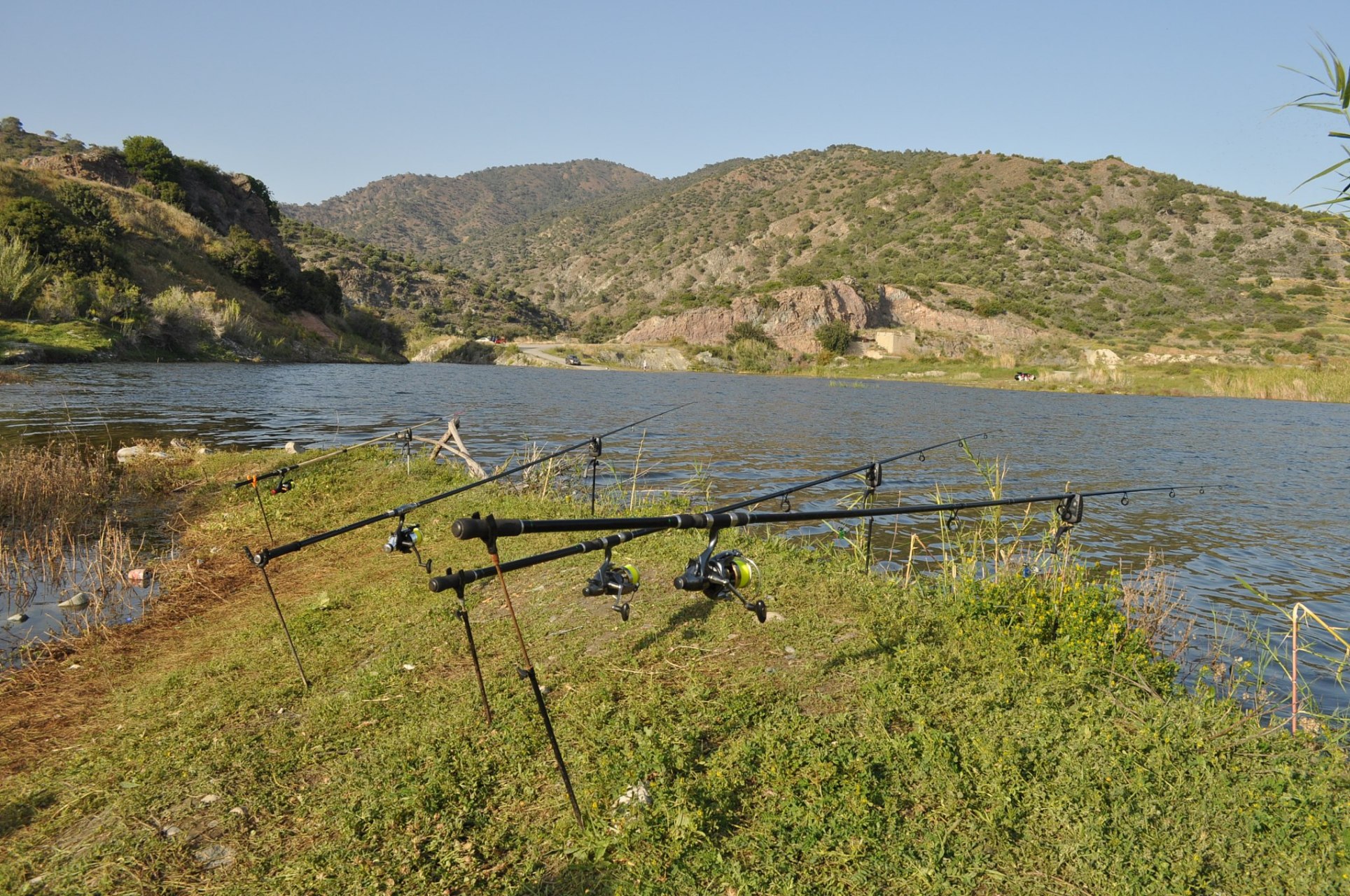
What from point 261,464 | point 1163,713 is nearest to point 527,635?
point 1163,713

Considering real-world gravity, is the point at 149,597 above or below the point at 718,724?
below

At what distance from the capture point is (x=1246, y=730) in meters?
4.63

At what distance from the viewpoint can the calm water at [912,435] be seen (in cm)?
1255

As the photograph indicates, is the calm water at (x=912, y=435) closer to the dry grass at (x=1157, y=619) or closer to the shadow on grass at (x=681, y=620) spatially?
the dry grass at (x=1157, y=619)

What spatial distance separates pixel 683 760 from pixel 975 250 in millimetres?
114941

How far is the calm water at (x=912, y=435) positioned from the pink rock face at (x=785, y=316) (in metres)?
41.5

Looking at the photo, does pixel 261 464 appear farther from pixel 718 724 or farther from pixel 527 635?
pixel 718 724

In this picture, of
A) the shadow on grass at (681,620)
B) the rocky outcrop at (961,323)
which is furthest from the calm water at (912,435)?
the rocky outcrop at (961,323)

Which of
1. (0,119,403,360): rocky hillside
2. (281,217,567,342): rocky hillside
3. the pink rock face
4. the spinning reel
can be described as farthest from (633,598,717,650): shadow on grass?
(281,217,567,342): rocky hillside

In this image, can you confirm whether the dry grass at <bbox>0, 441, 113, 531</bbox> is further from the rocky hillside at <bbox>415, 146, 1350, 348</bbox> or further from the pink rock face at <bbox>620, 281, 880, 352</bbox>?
the rocky hillside at <bbox>415, 146, 1350, 348</bbox>

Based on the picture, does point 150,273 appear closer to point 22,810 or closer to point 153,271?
point 153,271

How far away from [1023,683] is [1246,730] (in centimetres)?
132

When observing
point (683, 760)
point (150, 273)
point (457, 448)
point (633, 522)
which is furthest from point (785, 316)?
point (633, 522)

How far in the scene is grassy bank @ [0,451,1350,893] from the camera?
3580mm
